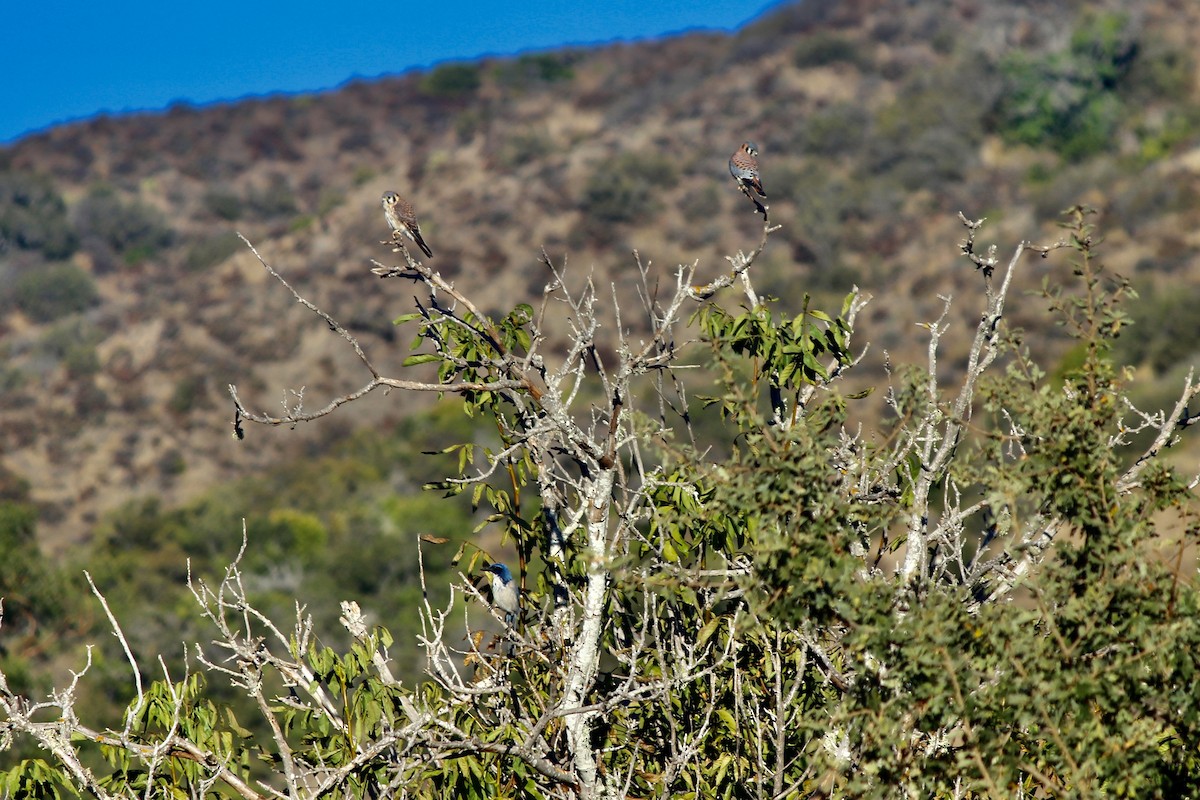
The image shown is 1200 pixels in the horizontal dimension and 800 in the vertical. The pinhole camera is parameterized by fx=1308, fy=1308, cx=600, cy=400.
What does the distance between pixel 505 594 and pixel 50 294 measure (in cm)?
3950

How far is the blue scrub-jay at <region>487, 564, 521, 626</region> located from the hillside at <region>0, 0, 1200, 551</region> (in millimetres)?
19628

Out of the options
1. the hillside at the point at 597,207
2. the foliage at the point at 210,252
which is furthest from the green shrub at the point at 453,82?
the foliage at the point at 210,252

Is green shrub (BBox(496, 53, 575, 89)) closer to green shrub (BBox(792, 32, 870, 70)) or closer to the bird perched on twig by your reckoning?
green shrub (BBox(792, 32, 870, 70))

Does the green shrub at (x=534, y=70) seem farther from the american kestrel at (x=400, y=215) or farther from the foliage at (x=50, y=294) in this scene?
the american kestrel at (x=400, y=215)

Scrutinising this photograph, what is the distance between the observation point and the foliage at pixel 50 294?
40312 mm

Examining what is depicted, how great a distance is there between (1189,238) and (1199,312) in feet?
19.2

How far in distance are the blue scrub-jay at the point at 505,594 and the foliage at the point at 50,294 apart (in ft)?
127

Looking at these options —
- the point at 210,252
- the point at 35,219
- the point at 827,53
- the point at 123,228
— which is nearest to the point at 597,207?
the point at 827,53

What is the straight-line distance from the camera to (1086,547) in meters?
2.87

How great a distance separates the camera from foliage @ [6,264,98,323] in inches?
1587

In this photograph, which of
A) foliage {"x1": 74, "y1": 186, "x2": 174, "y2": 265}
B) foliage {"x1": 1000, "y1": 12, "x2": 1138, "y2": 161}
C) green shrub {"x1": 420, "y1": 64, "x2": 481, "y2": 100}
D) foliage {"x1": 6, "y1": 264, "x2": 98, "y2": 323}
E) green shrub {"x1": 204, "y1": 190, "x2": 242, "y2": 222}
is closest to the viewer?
foliage {"x1": 1000, "y1": 12, "x2": 1138, "y2": 161}

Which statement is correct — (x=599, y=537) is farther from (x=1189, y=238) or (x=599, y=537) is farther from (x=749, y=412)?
(x=1189, y=238)

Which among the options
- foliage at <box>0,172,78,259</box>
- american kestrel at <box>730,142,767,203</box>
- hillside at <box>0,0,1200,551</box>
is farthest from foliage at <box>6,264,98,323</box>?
american kestrel at <box>730,142,767,203</box>

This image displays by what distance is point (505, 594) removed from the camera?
5129 mm
